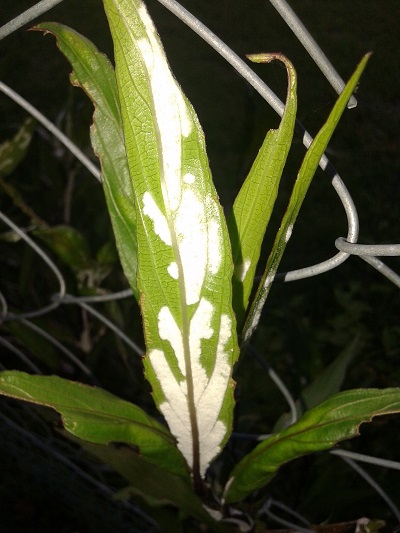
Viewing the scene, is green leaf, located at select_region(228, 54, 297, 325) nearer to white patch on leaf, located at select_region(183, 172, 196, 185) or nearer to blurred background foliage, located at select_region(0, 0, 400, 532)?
white patch on leaf, located at select_region(183, 172, 196, 185)

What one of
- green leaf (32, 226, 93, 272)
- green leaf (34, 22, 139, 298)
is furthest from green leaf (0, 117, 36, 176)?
green leaf (34, 22, 139, 298)

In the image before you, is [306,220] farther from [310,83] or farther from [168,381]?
[168,381]

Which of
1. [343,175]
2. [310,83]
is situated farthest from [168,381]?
[343,175]

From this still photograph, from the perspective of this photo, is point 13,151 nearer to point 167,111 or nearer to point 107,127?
point 107,127

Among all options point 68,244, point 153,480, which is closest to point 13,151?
point 68,244

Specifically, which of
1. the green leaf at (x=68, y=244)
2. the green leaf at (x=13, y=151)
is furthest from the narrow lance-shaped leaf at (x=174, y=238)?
the green leaf at (x=13, y=151)
